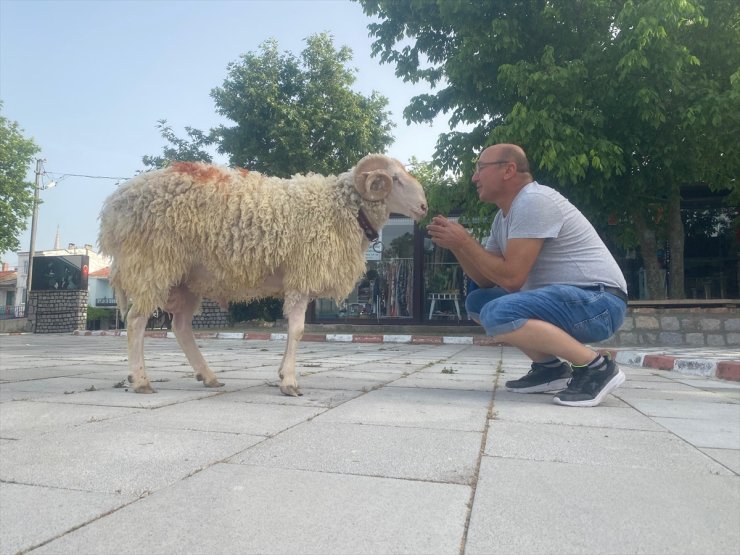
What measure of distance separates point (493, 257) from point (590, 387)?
3.13ft

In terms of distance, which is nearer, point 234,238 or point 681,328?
point 234,238

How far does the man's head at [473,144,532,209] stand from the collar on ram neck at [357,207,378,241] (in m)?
0.86

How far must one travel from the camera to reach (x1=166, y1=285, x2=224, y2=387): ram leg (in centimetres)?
409

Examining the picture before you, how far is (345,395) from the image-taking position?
12.0ft

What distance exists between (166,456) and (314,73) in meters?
18.4

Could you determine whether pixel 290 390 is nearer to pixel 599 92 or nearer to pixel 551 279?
pixel 551 279

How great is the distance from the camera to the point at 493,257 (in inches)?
136

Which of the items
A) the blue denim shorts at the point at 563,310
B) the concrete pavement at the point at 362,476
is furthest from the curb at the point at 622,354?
the concrete pavement at the point at 362,476

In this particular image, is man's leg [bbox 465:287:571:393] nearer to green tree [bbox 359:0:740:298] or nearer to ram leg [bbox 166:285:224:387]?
ram leg [bbox 166:285:224:387]

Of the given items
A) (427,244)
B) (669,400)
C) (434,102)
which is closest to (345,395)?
(669,400)

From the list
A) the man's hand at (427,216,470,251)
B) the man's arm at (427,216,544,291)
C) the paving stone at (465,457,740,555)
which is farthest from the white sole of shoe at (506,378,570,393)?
the paving stone at (465,457,740,555)

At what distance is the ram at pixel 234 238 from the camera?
3752mm

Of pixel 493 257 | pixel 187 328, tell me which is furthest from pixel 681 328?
pixel 187 328

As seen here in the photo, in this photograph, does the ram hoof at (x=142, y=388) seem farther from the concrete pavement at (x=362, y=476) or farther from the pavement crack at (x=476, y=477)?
the pavement crack at (x=476, y=477)
